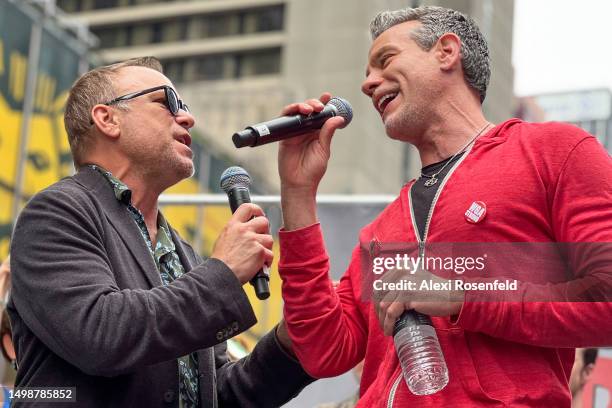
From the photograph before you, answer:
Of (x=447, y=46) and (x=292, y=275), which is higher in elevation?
(x=447, y=46)

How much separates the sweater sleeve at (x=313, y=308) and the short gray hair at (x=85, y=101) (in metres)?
0.95

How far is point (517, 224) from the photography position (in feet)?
9.59

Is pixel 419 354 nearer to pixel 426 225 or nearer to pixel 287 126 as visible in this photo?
pixel 426 225

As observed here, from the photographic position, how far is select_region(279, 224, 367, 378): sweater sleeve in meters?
3.22

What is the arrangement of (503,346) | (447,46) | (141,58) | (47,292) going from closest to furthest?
(503,346) → (47,292) → (447,46) → (141,58)

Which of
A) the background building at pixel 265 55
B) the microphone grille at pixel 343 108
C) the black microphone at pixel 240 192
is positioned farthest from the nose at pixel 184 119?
the background building at pixel 265 55

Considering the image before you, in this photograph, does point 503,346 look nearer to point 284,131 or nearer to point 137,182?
point 284,131

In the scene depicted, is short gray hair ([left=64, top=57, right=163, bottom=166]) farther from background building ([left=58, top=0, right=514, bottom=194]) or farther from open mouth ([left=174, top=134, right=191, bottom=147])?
background building ([left=58, top=0, right=514, bottom=194])

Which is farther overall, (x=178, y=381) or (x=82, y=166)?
(x=82, y=166)

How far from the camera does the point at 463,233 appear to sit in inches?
116

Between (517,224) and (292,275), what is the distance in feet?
2.47

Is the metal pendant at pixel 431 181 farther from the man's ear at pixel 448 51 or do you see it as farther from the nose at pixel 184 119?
the nose at pixel 184 119

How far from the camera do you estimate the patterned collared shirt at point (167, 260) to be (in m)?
3.31

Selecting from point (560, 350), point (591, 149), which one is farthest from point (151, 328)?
point (591, 149)
